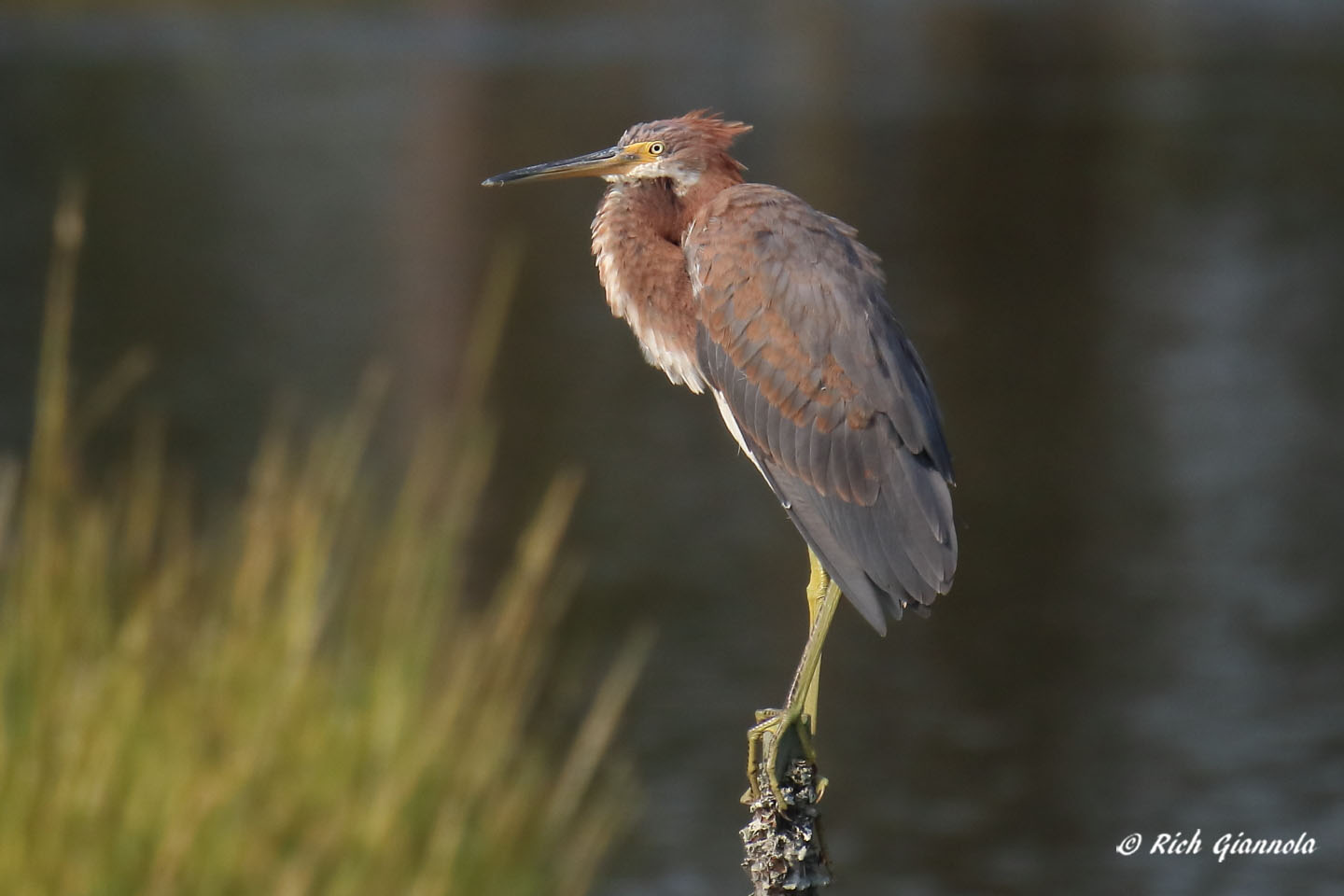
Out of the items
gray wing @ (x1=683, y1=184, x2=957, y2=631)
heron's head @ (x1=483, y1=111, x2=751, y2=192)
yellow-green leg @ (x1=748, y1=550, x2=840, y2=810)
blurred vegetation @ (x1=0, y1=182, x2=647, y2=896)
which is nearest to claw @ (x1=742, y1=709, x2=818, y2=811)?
yellow-green leg @ (x1=748, y1=550, x2=840, y2=810)

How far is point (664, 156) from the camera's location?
394cm

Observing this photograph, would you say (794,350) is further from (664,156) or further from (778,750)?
(778,750)

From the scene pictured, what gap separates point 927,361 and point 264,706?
12.2 m

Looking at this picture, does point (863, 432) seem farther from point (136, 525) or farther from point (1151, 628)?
point (1151, 628)

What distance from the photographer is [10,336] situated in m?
17.9

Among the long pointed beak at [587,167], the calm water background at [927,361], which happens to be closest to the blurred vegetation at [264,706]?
the long pointed beak at [587,167]

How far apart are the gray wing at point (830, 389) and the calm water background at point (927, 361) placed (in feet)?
14.8

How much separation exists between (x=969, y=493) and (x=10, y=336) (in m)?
9.49

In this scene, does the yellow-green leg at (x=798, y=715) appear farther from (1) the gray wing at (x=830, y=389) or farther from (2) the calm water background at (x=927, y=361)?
(2) the calm water background at (x=927, y=361)

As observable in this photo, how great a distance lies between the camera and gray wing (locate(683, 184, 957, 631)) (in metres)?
3.61

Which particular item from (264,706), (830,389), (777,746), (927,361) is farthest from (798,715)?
(927,361)

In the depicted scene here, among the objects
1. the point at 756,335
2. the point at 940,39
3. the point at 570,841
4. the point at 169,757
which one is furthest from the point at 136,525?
the point at 940,39

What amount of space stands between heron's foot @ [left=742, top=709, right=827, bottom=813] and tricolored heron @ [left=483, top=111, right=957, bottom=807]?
0.03ft

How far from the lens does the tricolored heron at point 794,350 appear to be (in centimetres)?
361
